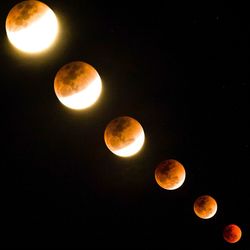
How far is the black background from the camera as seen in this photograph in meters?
5.64

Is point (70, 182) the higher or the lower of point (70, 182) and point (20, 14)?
the lower

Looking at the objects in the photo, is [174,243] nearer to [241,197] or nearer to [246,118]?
[241,197]

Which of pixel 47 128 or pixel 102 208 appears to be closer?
pixel 47 128

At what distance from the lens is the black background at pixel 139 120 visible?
5.64 m

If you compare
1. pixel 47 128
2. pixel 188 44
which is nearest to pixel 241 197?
pixel 188 44

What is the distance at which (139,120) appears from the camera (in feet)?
23.7

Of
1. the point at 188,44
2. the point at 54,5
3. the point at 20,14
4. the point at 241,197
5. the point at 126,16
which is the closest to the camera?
the point at 20,14

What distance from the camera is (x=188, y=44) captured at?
597 cm

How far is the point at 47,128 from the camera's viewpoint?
268 inches

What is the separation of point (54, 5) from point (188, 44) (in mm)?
2975

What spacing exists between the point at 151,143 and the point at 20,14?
567 centimetres

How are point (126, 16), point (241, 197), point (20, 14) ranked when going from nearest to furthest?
point (20, 14), point (126, 16), point (241, 197)

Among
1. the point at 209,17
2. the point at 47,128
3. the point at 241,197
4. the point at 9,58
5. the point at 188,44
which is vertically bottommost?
the point at 47,128

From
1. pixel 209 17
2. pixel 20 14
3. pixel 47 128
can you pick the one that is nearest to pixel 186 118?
pixel 209 17
